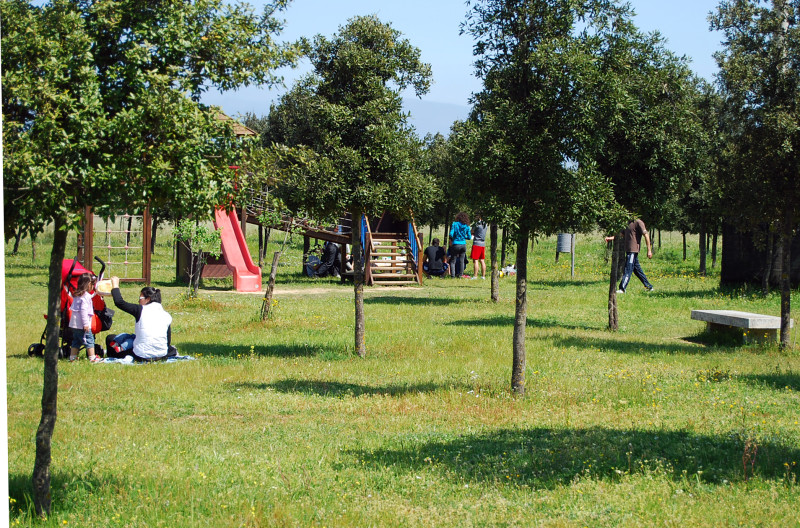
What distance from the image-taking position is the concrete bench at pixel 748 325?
537 inches

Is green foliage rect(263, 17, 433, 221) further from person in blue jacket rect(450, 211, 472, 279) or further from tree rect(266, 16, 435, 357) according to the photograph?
person in blue jacket rect(450, 211, 472, 279)

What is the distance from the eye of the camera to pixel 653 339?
589 inches

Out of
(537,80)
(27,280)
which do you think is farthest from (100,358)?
(27,280)

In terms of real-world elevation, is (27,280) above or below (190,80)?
below

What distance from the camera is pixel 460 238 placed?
2931 centimetres

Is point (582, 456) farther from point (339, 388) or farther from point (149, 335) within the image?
point (149, 335)

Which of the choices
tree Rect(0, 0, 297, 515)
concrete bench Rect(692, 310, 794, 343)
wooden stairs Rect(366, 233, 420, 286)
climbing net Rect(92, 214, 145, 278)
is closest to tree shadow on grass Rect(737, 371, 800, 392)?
concrete bench Rect(692, 310, 794, 343)

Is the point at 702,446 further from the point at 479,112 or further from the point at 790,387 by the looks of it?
the point at 479,112

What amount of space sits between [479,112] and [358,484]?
5.34m

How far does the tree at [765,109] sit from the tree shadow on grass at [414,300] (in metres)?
8.73

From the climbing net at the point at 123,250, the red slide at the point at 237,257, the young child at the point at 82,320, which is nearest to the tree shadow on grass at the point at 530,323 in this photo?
the young child at the point at 82,320

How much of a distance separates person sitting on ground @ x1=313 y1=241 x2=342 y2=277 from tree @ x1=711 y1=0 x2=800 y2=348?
18.5 meters

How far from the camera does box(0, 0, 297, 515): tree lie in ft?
16.0

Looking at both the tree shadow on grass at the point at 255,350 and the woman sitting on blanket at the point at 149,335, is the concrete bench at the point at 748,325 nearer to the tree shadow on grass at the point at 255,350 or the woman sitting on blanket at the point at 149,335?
the tree shadow on grass at the point at 255,350
